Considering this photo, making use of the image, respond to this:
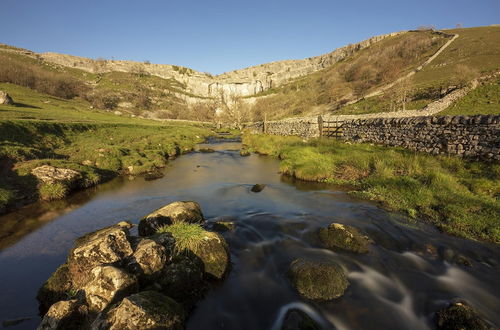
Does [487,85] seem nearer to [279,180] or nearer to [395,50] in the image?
[279,180]

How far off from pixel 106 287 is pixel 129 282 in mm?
387

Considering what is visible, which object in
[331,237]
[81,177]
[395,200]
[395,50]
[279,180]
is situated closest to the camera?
[331,237]

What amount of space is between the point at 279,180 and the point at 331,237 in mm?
8364

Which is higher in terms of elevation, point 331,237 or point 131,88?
point 131,88

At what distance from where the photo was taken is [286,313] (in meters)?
5.03

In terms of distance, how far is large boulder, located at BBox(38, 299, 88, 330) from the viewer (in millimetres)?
3891

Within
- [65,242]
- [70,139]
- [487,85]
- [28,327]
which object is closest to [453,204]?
[28,327]

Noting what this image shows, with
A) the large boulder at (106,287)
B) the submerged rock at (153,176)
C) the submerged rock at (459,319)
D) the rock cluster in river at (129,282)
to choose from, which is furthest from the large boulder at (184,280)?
the submerged rock at (153,176)

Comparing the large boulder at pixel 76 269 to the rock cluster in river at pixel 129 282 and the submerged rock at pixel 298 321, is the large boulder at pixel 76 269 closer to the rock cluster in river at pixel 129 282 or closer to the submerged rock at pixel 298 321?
the rock cluster in river at pixel 129 282

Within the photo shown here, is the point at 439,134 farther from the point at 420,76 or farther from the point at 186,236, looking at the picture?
the point at 420,76

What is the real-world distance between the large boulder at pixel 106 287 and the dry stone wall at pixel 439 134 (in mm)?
15906

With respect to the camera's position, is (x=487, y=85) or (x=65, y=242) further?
(x=487, y=85)

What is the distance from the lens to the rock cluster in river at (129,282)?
3.74m

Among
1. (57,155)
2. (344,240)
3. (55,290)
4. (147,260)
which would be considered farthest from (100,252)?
(57,155)
